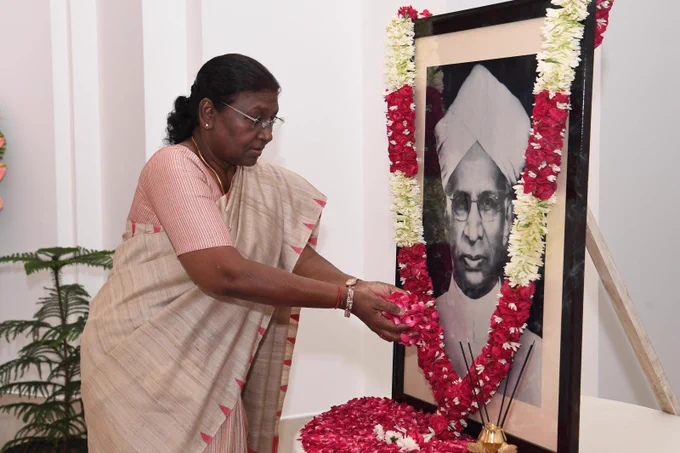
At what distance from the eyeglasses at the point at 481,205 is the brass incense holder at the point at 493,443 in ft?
2.13

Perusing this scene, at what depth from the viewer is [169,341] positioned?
2.59m

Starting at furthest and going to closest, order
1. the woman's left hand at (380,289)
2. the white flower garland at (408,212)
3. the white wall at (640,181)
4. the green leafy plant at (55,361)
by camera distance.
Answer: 1. the white wall at (640,181)
2. the green leafy plant at (55,361)
3. the white flower garland at (408,212)
4. the woman's left hand at (380,289)

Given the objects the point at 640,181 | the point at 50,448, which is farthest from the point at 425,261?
the point at 50,448

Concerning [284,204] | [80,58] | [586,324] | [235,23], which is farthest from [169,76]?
[586,324]

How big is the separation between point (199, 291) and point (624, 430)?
1598 millimetres

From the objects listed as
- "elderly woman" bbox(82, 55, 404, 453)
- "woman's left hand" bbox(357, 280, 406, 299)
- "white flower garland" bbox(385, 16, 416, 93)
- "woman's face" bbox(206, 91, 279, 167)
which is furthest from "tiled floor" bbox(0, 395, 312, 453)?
"white flower garland" bbox(385, 16, 416, 93)

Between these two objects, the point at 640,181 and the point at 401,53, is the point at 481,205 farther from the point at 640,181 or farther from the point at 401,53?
the point at 640,181

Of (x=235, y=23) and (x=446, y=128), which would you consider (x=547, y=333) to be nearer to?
(x=446, y=128)

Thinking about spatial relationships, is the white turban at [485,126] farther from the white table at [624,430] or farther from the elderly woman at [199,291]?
the white table at [624,430]

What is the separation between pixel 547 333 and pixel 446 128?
2.56 feet

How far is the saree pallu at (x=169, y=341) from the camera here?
255cm

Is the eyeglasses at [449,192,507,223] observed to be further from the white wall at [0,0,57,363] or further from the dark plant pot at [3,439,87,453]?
the white wall at [0,0,57,363]

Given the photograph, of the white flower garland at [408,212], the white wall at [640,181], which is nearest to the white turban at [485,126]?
the white flower garland at [408,212]

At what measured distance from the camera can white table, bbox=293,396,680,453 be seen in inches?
102
